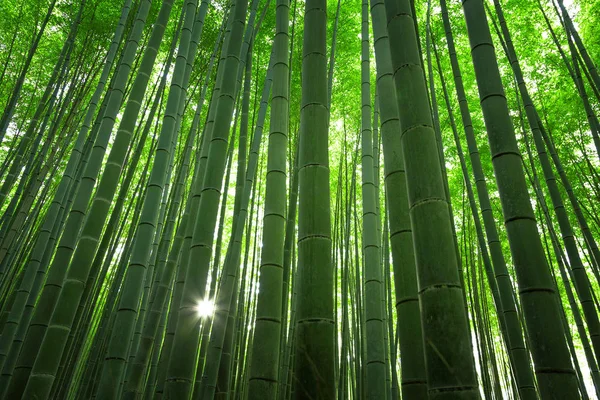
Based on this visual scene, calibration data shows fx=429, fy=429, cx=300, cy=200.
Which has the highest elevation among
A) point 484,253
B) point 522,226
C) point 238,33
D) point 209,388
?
point 238,33

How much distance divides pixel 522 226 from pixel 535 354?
1.26 feet

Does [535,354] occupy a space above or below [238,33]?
below

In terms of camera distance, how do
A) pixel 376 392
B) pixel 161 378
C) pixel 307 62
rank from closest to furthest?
1. pixel 307 62
2. pixel 376 392
3. pixel 161 378

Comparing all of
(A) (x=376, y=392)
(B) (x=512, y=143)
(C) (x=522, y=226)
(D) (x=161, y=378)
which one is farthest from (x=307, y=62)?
(D) (x=161, y=378)

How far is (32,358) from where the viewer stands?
76.7 inches

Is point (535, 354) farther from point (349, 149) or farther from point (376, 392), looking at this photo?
point (349, 149)

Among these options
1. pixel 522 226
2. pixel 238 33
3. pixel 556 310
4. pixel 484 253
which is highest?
pixel 238 33

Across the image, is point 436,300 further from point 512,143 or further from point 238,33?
point 238,33

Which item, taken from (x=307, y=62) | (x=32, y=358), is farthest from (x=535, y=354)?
(x=32, y=358)

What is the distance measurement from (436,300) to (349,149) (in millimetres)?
6114

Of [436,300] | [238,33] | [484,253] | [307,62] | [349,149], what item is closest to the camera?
[436,300]

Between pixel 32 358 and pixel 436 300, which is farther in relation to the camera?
pixel 32 358

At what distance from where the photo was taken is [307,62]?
5.63 ft

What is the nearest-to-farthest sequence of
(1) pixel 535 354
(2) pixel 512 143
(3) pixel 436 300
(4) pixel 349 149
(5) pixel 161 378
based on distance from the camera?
(3) pixel 436 300 → (1) pixel 535 354 → (2) pixel 512 143 → (5) pixel 161 378 → (4) pixel 349 149
